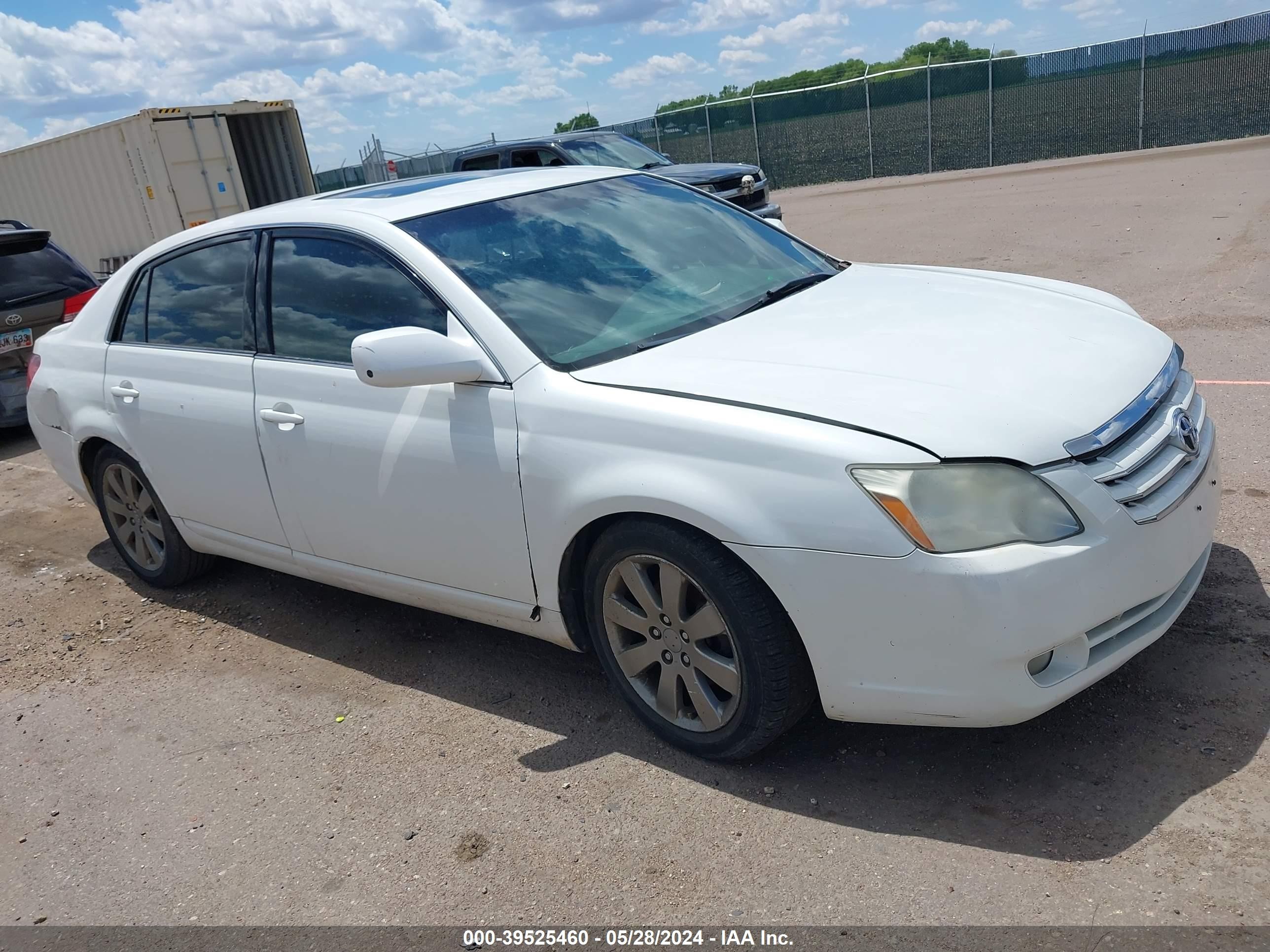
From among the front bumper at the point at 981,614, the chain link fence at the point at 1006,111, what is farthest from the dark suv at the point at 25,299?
the chain link fence at the point at 1006,111

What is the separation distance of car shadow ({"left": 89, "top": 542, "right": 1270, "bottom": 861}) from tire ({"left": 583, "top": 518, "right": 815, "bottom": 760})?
175 millimetres

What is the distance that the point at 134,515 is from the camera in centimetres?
515

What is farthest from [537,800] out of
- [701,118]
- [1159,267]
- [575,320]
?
[701,118]

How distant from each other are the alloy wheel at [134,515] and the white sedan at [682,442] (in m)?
0.26

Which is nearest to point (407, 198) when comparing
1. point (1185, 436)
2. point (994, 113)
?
point (1185, 436)

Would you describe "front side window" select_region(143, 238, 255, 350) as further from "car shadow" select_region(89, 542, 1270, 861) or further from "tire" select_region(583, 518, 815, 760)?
"tire" select_region(583, 518, 815, 760)

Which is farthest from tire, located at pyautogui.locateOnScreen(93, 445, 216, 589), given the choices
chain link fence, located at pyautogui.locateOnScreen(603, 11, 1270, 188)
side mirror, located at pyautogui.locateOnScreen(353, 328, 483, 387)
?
chain link fence, located at pyautogui.locateOnScreen(603, 11, 1270, 188)

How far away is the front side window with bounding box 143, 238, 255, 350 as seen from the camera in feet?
14.1

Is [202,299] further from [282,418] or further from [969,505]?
[969,505]

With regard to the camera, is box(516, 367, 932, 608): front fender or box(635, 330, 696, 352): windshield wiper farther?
box(635, 330, 696, 352): windshield wiper

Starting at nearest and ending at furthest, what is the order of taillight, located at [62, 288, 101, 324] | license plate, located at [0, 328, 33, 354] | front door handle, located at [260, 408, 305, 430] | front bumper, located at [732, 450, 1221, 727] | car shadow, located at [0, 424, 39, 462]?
front bumper, located at [732, 450, 1221, 727], front door handle, located at [260, 408, 305, 430], license plate, located at [0, 328, 33, 354], taillight, located at [62, 288, 101, 324], car shadow, located at [0, 424, 39, 462]

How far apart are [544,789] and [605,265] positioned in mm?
1773

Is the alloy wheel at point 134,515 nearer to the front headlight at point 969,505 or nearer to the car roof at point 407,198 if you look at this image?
the car roof at point 407,198

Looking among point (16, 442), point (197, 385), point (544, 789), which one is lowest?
point (16, 442)
